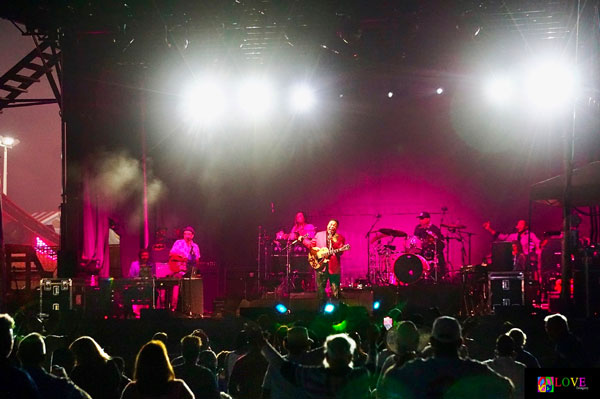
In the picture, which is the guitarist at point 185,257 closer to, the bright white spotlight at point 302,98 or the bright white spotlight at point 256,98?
the bright white spotlight at point 256,98

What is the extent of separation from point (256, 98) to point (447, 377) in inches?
589

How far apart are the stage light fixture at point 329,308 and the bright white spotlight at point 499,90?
26.6ft

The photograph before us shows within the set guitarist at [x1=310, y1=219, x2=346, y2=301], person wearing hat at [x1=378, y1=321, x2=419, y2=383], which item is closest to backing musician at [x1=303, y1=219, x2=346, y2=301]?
guitarist at [x1=310, y1=219, x2=346, y2=301]

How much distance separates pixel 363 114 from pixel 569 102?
30.6ft

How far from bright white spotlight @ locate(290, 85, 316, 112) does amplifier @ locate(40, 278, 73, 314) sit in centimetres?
804

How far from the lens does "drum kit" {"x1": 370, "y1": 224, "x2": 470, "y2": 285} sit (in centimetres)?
1598

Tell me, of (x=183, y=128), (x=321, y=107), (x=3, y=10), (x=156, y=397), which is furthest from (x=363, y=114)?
(x=156, y=397)

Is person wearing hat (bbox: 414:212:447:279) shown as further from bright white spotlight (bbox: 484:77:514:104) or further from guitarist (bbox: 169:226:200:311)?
guitarist (bbox: 169:226:200:311)

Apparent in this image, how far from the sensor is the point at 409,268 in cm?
1602

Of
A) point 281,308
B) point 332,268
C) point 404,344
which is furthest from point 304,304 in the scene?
point 404,344

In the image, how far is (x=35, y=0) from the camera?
1476 cm

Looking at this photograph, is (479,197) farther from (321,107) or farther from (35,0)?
(35,0)

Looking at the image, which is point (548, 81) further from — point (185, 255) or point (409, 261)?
point (185, 255)

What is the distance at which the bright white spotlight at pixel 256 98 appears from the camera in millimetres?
18047
